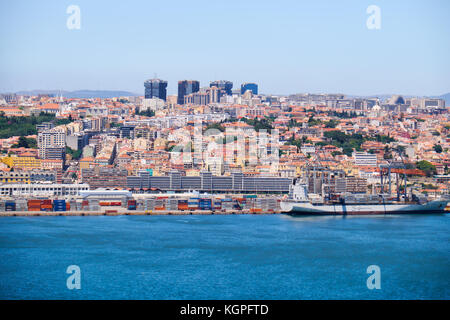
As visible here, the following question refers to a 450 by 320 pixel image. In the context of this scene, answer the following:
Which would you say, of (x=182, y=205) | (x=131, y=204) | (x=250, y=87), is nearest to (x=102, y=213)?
(x=131, y=204)

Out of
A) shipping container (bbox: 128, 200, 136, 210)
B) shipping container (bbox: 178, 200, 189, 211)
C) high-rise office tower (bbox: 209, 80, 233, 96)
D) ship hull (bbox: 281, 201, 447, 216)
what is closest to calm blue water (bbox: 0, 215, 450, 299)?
shipping container (bbox: 128, 200, 136, 210)

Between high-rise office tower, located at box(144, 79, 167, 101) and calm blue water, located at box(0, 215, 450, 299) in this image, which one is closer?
calm blue water, located at box(0, 215, 450, 299)

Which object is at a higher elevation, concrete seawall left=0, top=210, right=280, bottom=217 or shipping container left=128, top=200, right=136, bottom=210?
shipping container left=128, top=200, right=136, bottom=210

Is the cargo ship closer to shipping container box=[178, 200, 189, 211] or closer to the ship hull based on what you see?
the ship hull

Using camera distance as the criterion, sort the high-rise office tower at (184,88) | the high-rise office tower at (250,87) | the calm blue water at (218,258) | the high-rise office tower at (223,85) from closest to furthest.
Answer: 1. the calm blue water at (218,258)
2. the high-rise office tower at (184,88)
3. the high-rise office tower at (223,85)
4. the high-rise office tower at (250,87)

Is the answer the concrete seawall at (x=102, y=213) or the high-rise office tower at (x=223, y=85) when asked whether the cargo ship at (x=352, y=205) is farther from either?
the high-rise office tower at (x=223, y=85)

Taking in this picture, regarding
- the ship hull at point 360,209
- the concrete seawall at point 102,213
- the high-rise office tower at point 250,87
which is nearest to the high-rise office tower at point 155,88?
the high-rise office tower at point 250,87

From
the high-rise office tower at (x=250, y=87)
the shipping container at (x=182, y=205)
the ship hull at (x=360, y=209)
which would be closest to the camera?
the shipping container at (x=182, y=205)

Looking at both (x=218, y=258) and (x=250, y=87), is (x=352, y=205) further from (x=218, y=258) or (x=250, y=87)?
(x=250, y=87)
